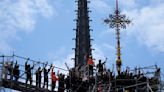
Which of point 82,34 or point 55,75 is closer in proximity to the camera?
point 55,75

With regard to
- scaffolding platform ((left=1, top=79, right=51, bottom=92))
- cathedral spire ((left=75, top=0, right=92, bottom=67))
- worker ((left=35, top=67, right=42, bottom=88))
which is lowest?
scaffolding platform ((left=1, top=79, right=51, bottom=92))

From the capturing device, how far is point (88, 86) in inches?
1955

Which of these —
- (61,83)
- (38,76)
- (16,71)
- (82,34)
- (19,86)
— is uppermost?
(82,34)

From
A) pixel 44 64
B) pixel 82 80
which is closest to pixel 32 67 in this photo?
pixel 44 64

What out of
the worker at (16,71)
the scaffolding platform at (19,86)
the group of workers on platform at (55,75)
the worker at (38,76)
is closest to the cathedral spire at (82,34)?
the group of workers on platform at (55,75)

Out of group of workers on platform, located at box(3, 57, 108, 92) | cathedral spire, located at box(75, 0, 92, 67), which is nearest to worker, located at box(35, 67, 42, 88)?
group of workers on platform, located at box(3, 57, 108, 92)

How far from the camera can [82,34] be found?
7075 cm

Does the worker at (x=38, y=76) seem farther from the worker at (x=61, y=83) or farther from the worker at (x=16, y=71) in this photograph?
the worker at (x=61, y=83)

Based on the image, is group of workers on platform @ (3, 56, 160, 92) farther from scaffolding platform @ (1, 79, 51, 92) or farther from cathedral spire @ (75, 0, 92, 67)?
cathedral spire @ (75, 0, 92, 67)

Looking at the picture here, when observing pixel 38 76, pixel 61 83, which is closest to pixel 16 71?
pixel 38 76

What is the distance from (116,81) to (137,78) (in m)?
1.85

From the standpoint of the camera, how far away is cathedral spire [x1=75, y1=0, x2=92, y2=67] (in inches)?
2707

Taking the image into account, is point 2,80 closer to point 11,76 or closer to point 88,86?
point 11,76

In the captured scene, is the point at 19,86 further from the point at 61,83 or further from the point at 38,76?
the point at 61,83
